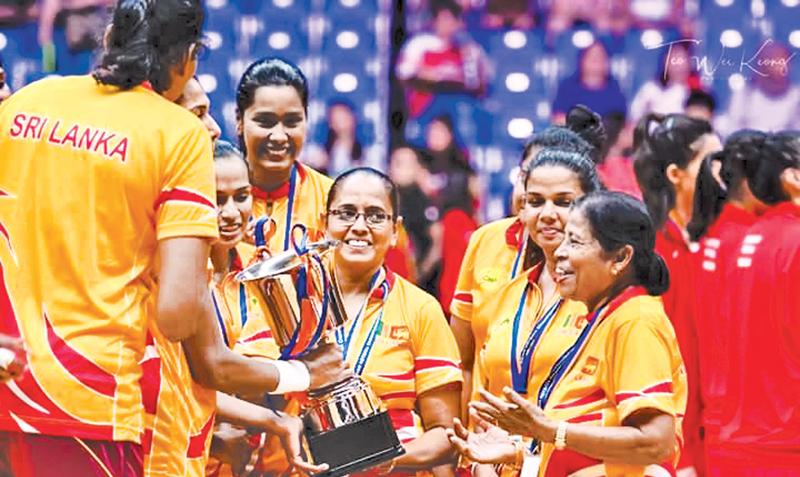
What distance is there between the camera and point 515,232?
18.0 feet

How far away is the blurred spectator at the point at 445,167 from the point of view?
7336 mm

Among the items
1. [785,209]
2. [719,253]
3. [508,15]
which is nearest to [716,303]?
[719,253]

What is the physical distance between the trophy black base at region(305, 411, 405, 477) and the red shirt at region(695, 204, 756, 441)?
79.7 inches

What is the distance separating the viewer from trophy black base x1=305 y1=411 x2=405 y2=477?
433 cm

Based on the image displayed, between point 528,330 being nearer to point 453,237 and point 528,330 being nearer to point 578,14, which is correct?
point 453,237

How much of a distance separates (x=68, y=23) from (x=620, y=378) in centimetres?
391

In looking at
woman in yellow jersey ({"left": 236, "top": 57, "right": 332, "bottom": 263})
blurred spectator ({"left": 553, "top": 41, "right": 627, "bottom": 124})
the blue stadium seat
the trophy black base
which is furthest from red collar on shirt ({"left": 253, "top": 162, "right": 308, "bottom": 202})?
blurred spectator ({"left": 553, "top": 41, "right": 627, "bottom": 124})

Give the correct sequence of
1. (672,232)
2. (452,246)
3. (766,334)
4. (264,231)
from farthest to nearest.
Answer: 1. (452,246)
2. (672,232)
3. (766,334)
4. (264,231)

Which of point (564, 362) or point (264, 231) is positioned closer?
point (564, 362)

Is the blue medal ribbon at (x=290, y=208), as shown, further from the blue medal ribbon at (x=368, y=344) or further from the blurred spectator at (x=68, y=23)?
the blurred spectator at (x=68, y=23)

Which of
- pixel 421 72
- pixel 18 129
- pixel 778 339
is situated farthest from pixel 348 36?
pixel 18 129

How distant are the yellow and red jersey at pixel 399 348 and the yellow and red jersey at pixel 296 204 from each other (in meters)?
0.42

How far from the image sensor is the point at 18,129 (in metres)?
3.62

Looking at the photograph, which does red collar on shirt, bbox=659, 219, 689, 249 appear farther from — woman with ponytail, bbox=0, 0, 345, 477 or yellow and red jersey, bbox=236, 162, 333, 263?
woman with ponytail, bbox=0, 0, 345, 477
